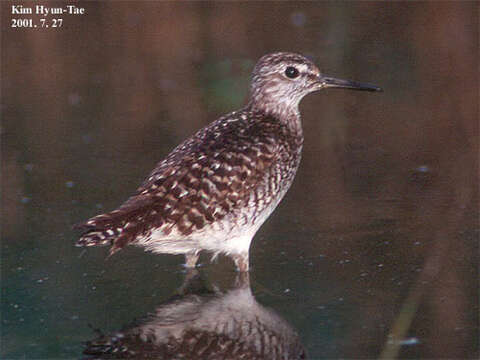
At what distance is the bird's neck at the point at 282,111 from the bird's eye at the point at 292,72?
0.60 ft

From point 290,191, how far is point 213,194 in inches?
60.3

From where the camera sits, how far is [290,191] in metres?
6.62

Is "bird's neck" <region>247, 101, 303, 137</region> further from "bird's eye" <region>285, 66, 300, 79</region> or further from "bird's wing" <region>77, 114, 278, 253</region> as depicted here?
"bird's wing" <region>77, 114, 278, 253</region>

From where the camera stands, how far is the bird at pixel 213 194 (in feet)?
16.2

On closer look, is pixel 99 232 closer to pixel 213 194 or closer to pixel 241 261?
pixel 213 194

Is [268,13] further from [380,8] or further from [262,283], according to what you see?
[262,283]

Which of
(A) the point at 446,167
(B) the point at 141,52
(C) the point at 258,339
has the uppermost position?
(B) the point at 141,52

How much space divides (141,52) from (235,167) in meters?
4.98

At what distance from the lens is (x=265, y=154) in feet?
18.0

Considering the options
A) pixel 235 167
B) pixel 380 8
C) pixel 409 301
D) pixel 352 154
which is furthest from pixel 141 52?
pixel 409 301

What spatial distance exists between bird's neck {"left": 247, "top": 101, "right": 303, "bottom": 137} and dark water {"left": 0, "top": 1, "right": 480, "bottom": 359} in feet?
2.03

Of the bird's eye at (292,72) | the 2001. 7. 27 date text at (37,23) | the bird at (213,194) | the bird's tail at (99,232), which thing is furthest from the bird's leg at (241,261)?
the 2001. 7. 27 date text at (37,23)

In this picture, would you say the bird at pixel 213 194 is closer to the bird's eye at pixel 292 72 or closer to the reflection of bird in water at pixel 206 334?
the bird's eye at pixel 292 72

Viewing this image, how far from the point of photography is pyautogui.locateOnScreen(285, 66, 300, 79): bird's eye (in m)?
6.08
